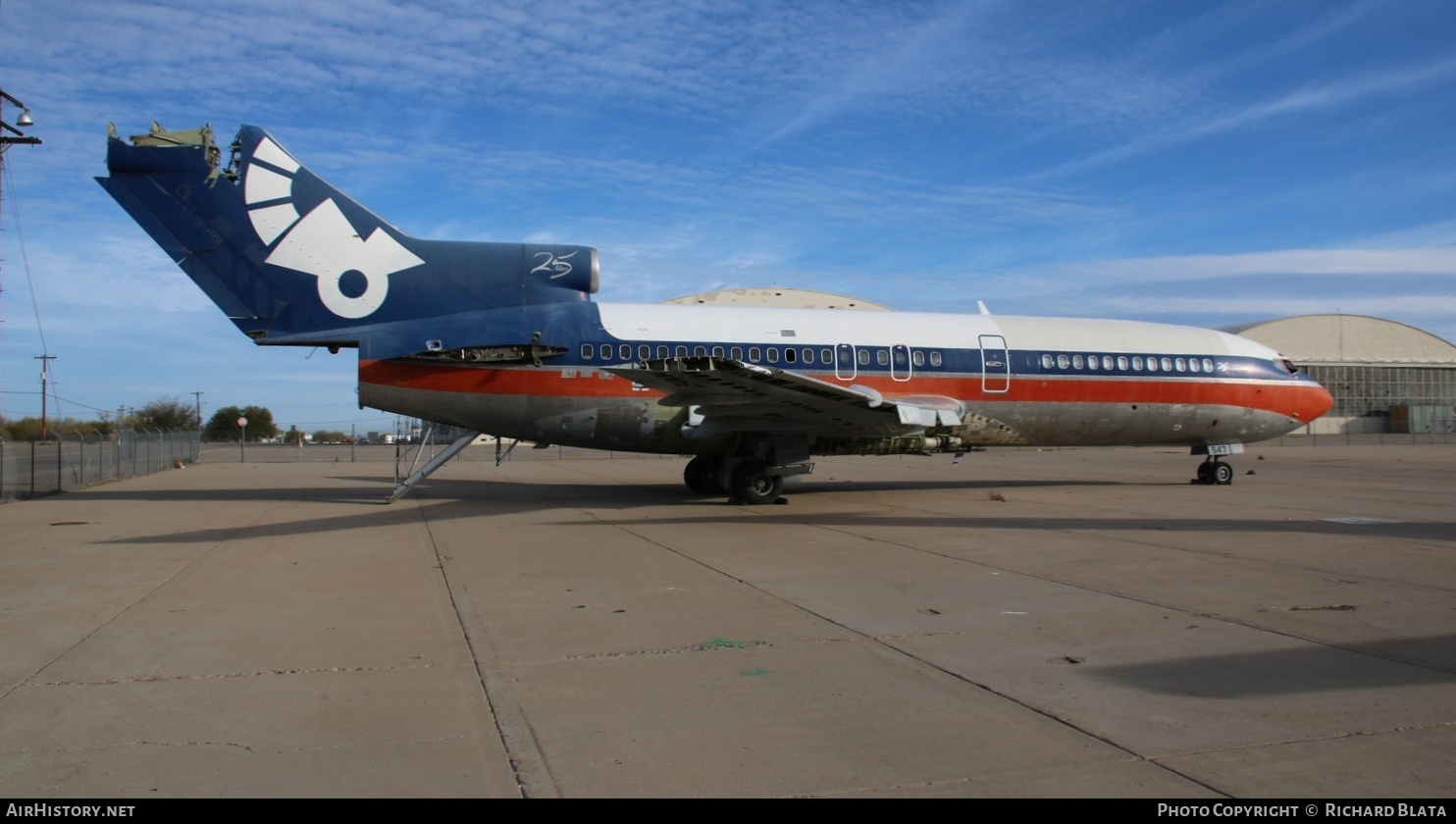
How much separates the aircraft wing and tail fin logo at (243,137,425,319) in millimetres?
5386

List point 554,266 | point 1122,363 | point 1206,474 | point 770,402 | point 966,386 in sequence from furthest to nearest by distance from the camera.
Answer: point 1206,474
point 1122,363
point 966,386
point 554,266
point 770,402

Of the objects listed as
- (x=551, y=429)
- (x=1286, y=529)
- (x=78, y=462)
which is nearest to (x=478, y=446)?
(x=78, y=462)

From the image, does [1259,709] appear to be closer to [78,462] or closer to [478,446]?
[78,462]

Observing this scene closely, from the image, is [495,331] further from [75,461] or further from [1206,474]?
[1206,474]

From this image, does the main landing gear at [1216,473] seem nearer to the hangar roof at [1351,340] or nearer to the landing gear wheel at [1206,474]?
the landing gear wheel at [1206,474]

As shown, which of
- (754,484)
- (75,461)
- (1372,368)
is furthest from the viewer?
(1372,368)

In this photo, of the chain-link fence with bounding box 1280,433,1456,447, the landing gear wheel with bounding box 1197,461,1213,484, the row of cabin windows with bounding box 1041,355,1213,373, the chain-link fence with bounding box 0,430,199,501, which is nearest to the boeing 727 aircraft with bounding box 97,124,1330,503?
the row of cabin windows with bounding box 1041,355,1213,373

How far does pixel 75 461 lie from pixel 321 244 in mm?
12030

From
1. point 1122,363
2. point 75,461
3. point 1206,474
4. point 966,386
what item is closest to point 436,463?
point 966,386

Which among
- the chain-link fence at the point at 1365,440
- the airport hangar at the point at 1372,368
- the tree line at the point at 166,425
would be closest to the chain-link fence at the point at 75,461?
the tree line at the point at 166,425

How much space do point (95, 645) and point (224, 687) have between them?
1824 millimetres

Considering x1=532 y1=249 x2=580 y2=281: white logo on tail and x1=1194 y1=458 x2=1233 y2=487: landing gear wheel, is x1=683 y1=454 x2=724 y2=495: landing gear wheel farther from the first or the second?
x1=1194 y1=458 x2=1233 y2=487: landing gear wheel

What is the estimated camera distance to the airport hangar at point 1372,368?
68000 mm

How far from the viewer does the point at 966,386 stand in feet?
57.9
